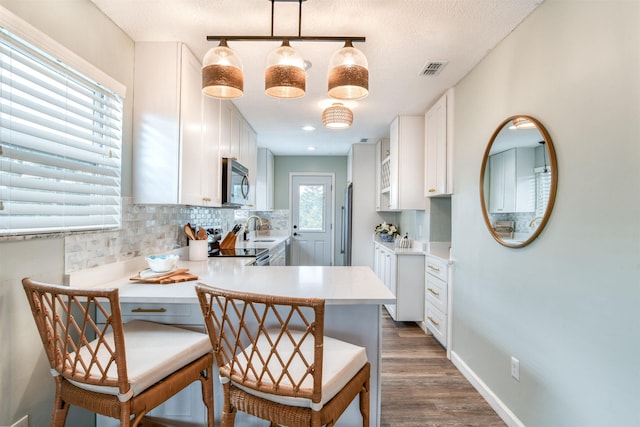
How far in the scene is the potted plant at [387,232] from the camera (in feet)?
15.5

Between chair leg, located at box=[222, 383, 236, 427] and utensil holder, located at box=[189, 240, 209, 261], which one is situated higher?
utensil holder, located at box=[189, 240, 209, 261]

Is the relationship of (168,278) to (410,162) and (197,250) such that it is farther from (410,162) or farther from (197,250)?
(410,162)

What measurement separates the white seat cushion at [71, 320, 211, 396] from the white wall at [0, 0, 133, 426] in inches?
11.9

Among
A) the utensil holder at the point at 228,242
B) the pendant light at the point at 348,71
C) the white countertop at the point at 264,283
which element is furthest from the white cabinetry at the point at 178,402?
the utensil holder at the point at 228,242

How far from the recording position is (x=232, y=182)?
9.91 feet

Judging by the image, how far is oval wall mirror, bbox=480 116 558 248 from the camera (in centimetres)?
167

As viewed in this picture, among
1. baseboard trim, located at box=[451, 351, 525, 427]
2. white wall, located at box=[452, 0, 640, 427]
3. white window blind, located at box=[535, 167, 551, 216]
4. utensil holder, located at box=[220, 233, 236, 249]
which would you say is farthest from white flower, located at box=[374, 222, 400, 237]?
white window blind, located at box=[535, 167, 551, 216]

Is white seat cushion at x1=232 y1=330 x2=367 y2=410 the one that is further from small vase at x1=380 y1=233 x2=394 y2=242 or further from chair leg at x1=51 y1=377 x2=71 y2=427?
small vase at x1=380 y1=233 x2=394 y2=242

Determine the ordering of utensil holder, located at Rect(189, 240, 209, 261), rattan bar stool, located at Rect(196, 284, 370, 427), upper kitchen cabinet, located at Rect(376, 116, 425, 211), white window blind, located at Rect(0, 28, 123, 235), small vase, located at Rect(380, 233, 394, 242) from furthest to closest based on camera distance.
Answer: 1. small vase, located at Rect(380, 233, 394, 242)
2. upper kitchen cabinet, located at Rect(376, 116, 425, 211)
3. utensil holder, located at Rect(189, 240, 209, 261)
4. white window blind, located at Rect(0, 28, 123, 235)
5. rattan bar stool, located at Rect(196, 284, 370, 427)

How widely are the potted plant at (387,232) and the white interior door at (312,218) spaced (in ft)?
5.25

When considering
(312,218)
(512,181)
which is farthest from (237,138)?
(312,218)

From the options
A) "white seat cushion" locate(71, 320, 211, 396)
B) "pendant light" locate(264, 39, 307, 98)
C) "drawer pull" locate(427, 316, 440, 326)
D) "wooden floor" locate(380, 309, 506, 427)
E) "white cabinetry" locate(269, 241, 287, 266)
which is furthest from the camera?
"white cabinetry" locate(269, 241, 287, 266)

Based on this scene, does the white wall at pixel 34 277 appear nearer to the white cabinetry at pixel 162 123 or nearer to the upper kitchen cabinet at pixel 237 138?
the white cabinetry at pixel 162 123

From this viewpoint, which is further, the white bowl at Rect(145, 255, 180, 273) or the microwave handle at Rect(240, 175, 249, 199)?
the microwave handle at Rect(240, 175, 249, 199)
